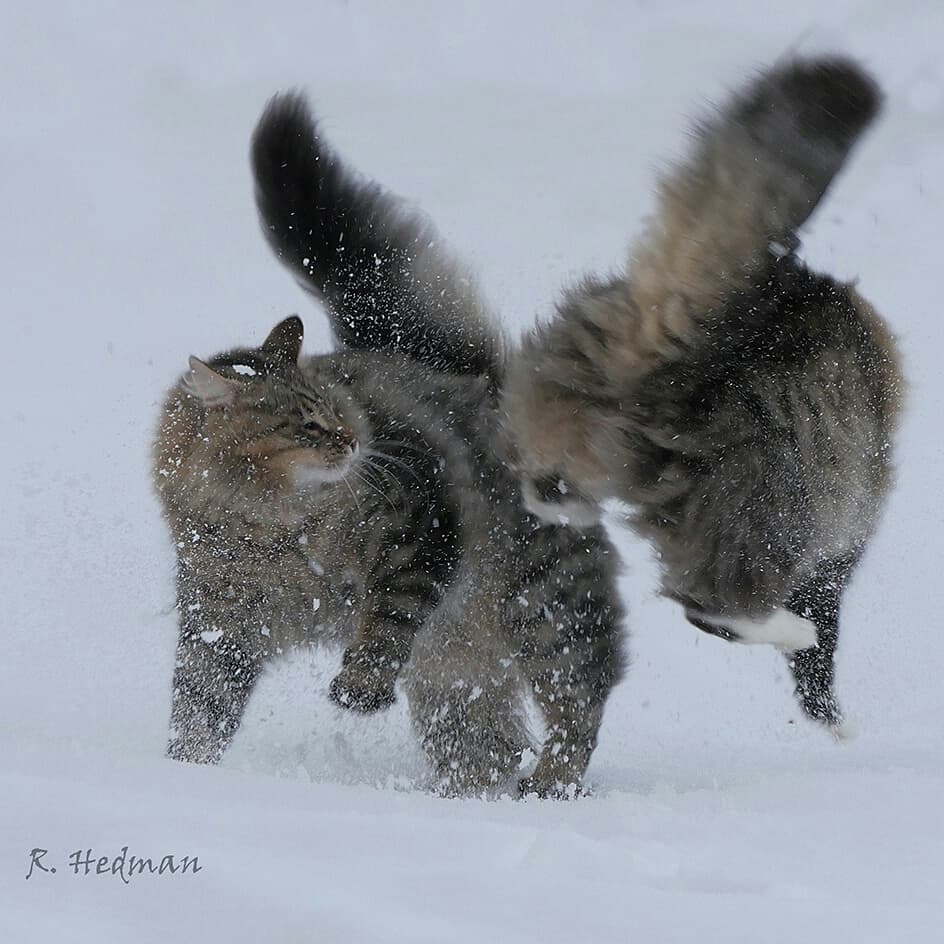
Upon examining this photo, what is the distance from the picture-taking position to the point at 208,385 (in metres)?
2.94

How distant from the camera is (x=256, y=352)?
10.6 feet

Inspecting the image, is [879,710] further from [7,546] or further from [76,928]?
[7,546]

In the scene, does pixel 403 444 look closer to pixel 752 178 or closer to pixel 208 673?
pixel 208 673

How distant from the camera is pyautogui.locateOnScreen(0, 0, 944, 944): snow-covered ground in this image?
1759 millimetres

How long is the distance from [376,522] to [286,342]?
0.55 metres

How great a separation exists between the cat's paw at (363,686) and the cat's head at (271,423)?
496 mm

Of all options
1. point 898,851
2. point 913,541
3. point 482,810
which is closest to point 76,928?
point 482,810

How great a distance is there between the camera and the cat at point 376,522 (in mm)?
3039

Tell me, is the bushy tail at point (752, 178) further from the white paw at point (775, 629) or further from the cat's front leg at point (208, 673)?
the cat's front leg at point (208, 673)

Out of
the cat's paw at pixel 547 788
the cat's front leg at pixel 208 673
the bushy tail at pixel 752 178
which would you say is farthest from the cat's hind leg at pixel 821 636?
the cat's front leg at pixel 208 673

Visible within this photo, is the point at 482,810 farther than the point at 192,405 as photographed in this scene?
No

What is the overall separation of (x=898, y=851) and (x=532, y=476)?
1497 mm
